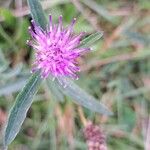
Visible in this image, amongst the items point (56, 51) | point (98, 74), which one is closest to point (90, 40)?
point (56, 51)

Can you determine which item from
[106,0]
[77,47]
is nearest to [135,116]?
[106,0]

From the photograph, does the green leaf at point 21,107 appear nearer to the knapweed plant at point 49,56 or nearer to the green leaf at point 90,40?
the knapweed plant at point 49,56

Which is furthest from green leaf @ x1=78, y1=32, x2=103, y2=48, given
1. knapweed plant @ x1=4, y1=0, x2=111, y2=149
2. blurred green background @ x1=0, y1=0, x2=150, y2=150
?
blurred green background @ x1=0, y1=0, x2=150, y2=150

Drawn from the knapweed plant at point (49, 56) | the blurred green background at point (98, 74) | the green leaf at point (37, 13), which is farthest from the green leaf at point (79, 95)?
the blurred green background at point (98, 74)

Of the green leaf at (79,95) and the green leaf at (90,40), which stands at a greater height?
the green leaf at (90,40)

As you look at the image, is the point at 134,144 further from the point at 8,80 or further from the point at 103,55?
the point at 8,80
